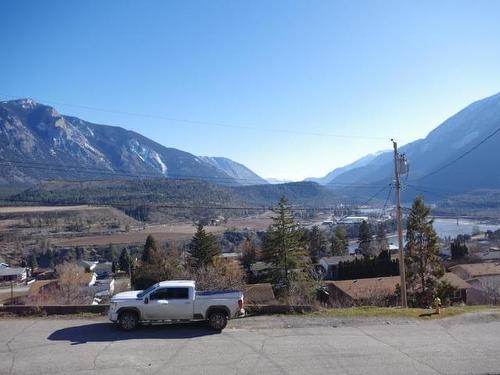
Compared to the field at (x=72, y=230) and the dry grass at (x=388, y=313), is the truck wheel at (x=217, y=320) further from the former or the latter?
the field at (x=72, y=230)

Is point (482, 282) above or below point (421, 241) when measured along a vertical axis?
below

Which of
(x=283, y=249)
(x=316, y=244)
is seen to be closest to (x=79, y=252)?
(x=316, y=244)

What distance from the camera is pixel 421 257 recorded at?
34.5 meters

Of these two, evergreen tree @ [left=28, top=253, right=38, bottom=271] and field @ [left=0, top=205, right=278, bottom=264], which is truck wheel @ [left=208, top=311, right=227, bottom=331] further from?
field @ [left=0, top=205, right=278, bottom=264]

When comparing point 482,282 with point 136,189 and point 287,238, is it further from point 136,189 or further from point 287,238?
point 136,189

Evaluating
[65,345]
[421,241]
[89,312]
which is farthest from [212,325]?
[421,241]

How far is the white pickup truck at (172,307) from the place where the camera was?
1230 cm

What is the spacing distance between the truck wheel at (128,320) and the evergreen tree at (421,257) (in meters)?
27.0

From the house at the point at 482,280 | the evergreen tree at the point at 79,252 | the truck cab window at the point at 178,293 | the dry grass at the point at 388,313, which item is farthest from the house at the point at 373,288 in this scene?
the evergreen tree at the point at 79,252

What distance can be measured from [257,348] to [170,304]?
118 inches

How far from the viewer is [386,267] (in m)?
59.9

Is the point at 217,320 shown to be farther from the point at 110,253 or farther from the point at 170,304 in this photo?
the point at 110,253

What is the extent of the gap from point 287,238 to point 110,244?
71.4 metres

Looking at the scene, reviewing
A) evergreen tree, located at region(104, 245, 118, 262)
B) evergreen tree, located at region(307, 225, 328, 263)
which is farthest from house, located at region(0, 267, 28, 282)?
evergreen tree, located at region(307, 225, 328, 263)
